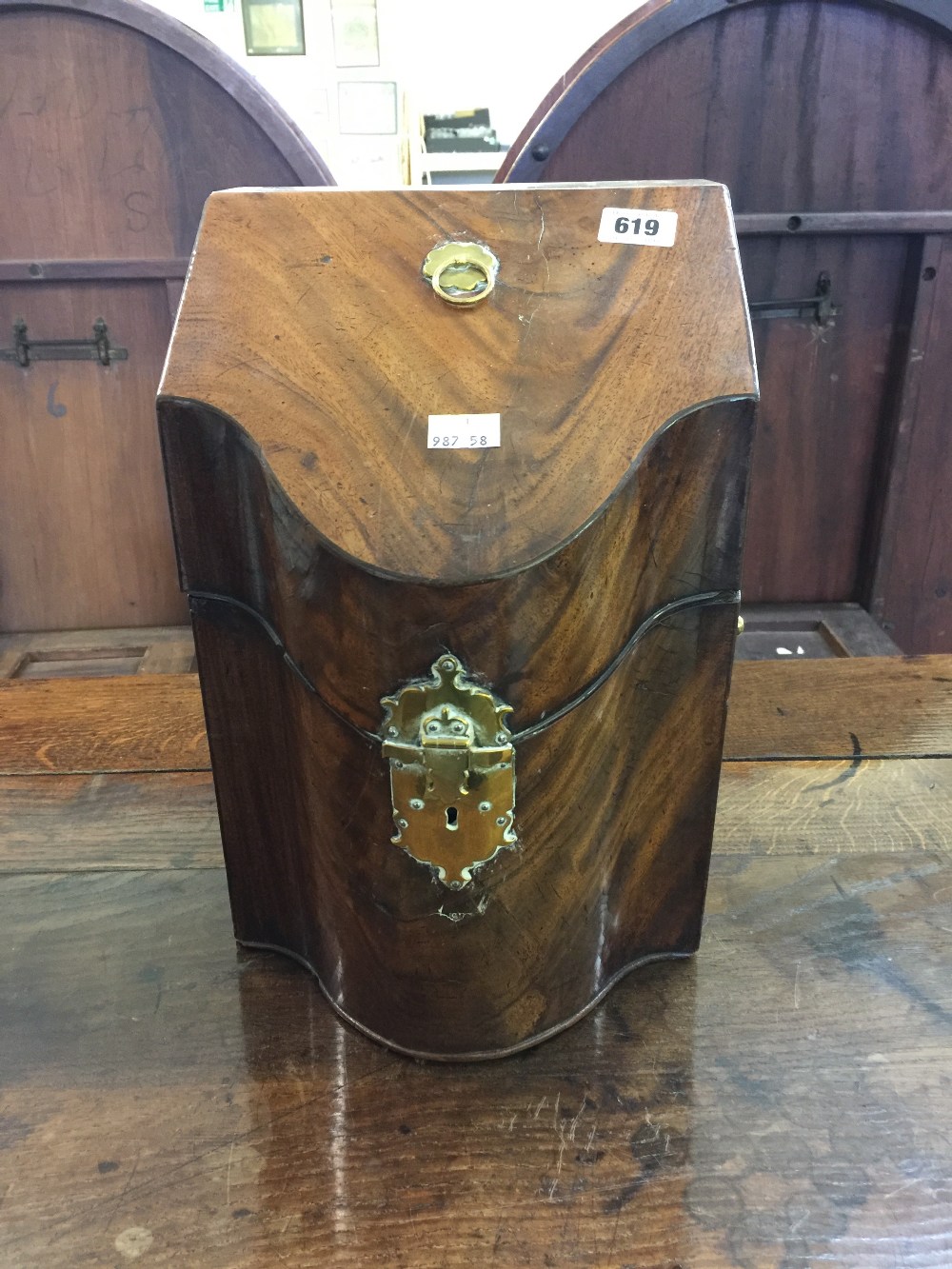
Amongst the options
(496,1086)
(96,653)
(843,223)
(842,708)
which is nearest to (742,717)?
(842,708)

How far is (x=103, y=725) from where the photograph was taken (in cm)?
123

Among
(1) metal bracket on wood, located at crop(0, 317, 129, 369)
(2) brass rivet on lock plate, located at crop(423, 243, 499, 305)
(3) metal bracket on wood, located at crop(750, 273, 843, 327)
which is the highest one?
(2) brass rivet on lock plate, located at crop(423, 243, 499, 305)

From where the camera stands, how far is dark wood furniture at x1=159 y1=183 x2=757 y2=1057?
64 centimetres

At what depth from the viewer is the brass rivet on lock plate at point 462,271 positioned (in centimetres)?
72

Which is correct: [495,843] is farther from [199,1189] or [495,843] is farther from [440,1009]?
[199,1189]

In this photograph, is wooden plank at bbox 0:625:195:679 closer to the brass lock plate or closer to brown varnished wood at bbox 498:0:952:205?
brown varnished wood at bbox 498:0:952:205

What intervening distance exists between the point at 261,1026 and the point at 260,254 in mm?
607

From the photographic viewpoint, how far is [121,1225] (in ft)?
2.17

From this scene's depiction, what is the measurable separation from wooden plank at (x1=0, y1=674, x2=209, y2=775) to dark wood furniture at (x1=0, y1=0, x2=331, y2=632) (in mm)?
516

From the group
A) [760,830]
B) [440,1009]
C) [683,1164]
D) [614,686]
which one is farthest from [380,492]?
[760,830]

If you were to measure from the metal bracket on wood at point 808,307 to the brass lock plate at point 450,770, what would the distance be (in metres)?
1.17

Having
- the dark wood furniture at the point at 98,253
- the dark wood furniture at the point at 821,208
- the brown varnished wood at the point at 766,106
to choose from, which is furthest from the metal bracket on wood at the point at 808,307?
the dark wood furniture at the point at 98,253

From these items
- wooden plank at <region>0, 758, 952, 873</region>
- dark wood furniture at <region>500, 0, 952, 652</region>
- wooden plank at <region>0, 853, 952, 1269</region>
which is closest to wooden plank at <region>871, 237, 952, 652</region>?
dark wood furniture at <region>500, 0, 952, 652</region>

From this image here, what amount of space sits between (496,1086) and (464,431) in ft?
1.61
